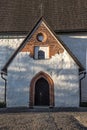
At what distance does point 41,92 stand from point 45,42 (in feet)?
11.0

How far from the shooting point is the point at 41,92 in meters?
25.2

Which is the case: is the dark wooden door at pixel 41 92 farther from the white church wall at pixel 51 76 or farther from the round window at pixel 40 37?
the round window at pixel 40 37

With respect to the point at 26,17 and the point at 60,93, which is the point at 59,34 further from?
the point at 60,93

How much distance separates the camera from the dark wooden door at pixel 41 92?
25.0 m

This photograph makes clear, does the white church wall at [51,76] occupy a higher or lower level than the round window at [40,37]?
lower

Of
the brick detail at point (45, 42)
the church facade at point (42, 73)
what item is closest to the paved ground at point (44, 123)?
the church facade at point (42, 73)

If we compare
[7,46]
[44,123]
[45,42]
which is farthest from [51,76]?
[44,123]

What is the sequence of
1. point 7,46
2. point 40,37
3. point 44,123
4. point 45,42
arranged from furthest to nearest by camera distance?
point 7,46, point 40,37, point 45,42, point 44,123

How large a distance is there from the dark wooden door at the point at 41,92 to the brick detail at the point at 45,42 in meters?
1.92

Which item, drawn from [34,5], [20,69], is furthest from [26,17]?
[20,69]

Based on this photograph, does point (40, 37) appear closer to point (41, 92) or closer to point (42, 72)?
point (42, 72)

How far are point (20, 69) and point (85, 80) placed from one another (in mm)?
5240

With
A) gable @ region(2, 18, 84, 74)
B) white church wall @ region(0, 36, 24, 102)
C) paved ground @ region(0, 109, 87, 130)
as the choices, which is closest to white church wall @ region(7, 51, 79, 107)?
gable @ region(2, 18, 84, 74)

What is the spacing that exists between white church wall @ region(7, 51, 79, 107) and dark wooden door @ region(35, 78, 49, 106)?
0.72 m
